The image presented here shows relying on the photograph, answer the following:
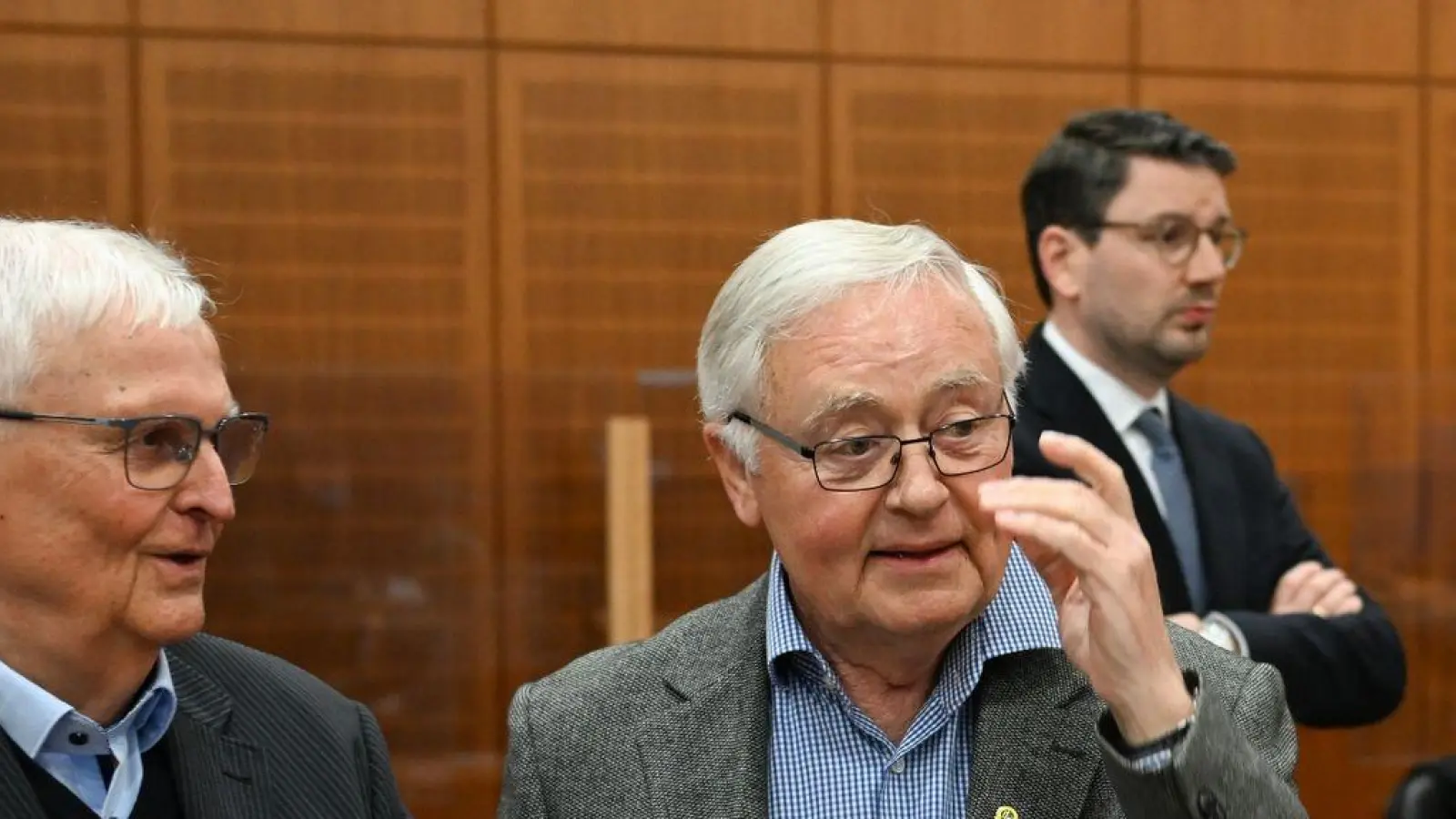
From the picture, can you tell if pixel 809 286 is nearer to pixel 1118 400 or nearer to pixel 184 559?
pixel 184 559

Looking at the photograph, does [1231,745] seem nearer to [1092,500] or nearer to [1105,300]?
[1092,500]

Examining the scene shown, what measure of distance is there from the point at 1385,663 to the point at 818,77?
2.57 m

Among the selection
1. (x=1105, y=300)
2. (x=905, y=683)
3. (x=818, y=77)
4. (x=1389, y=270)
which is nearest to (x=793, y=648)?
(x=905, y=683)

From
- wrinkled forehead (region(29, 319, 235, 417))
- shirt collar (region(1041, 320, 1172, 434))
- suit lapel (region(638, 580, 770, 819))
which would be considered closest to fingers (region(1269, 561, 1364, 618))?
shirt collar (region(1041, 320, 1172, 434))

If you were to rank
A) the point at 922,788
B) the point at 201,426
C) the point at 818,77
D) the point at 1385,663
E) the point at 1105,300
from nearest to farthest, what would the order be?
the point at 201,426, the point at 922,788, the point at 1385,663, the point at 1105,300, the point at 818,77

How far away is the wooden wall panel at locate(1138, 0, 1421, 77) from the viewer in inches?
188

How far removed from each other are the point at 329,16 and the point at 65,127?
765 mm

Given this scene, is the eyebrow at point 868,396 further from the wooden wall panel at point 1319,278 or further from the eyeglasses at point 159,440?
the wooden wall panel at point 1319,278

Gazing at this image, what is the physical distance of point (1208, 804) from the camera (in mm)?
1409

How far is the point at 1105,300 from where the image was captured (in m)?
2.77

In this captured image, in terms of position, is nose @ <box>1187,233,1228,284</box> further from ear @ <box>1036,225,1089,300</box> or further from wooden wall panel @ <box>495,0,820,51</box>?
wooden wall panel @ <box>495,0,820,51</box>

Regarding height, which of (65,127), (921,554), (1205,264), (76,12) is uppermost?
(76,12)

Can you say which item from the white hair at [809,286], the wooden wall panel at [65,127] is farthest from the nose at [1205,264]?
the wooden wall panel at [65,127]

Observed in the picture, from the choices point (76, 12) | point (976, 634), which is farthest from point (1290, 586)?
point (76, 12)
